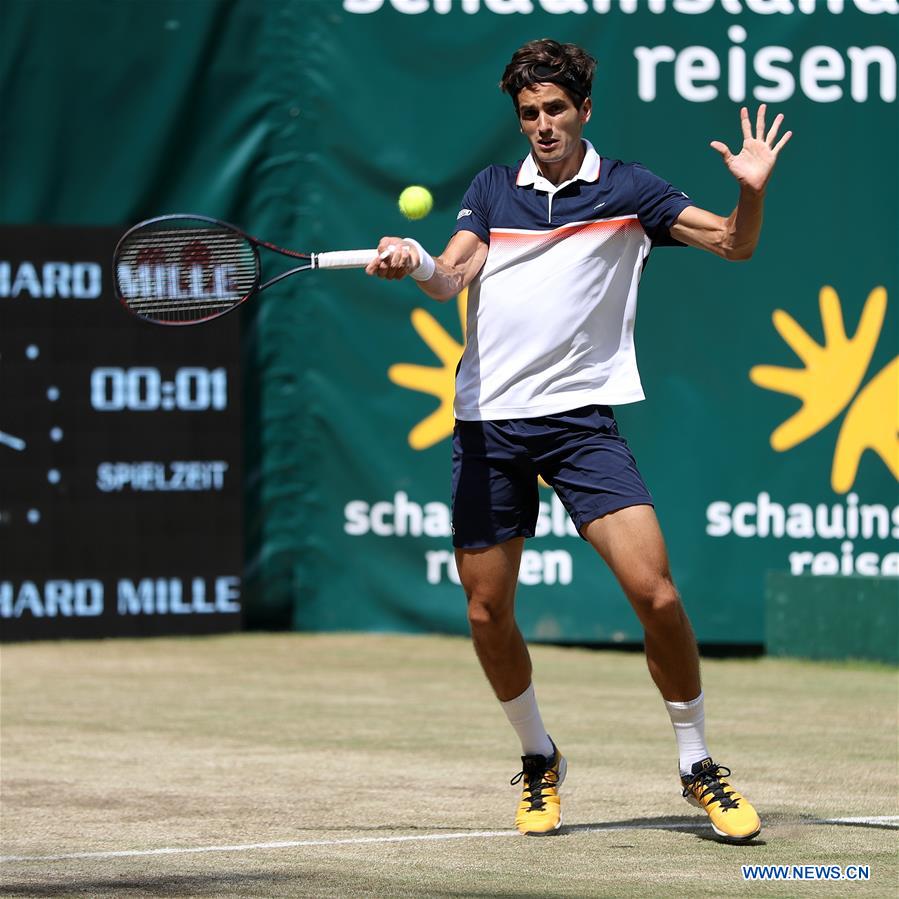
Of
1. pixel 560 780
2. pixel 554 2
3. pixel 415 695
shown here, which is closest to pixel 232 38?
pixel 554 2

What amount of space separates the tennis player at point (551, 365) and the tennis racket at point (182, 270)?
60 centimetres

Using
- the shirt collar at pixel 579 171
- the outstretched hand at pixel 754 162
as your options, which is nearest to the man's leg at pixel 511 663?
the shirt collar at pixel 579 171

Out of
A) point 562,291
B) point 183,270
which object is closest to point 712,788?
point 562,291

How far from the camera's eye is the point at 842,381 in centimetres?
922

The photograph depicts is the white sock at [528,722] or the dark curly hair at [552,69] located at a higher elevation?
the dark curly hair at [552,69]

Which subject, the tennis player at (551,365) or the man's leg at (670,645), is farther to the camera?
the tennis player at (551,365)

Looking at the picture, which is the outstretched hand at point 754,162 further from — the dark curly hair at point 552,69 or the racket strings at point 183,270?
the racket strings at point 183,270

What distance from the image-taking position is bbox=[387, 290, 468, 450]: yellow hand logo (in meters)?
9.40

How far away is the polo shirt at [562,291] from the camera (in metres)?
4.88

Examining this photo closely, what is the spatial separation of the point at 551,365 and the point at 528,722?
3.01 feet

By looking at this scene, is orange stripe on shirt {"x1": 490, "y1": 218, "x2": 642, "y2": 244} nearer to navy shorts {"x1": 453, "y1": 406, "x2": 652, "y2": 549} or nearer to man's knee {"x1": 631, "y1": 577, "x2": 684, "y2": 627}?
navy shorts {"x1": 453, "y1": 406, "x2": 652, "y2": 549}

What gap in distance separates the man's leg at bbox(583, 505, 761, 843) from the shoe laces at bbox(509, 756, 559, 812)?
1.14 feet

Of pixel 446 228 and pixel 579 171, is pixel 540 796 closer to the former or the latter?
pixel 579 171

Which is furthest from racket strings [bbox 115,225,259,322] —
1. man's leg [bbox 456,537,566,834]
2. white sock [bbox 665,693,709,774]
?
white sock [bbox 665,693,709,774]
